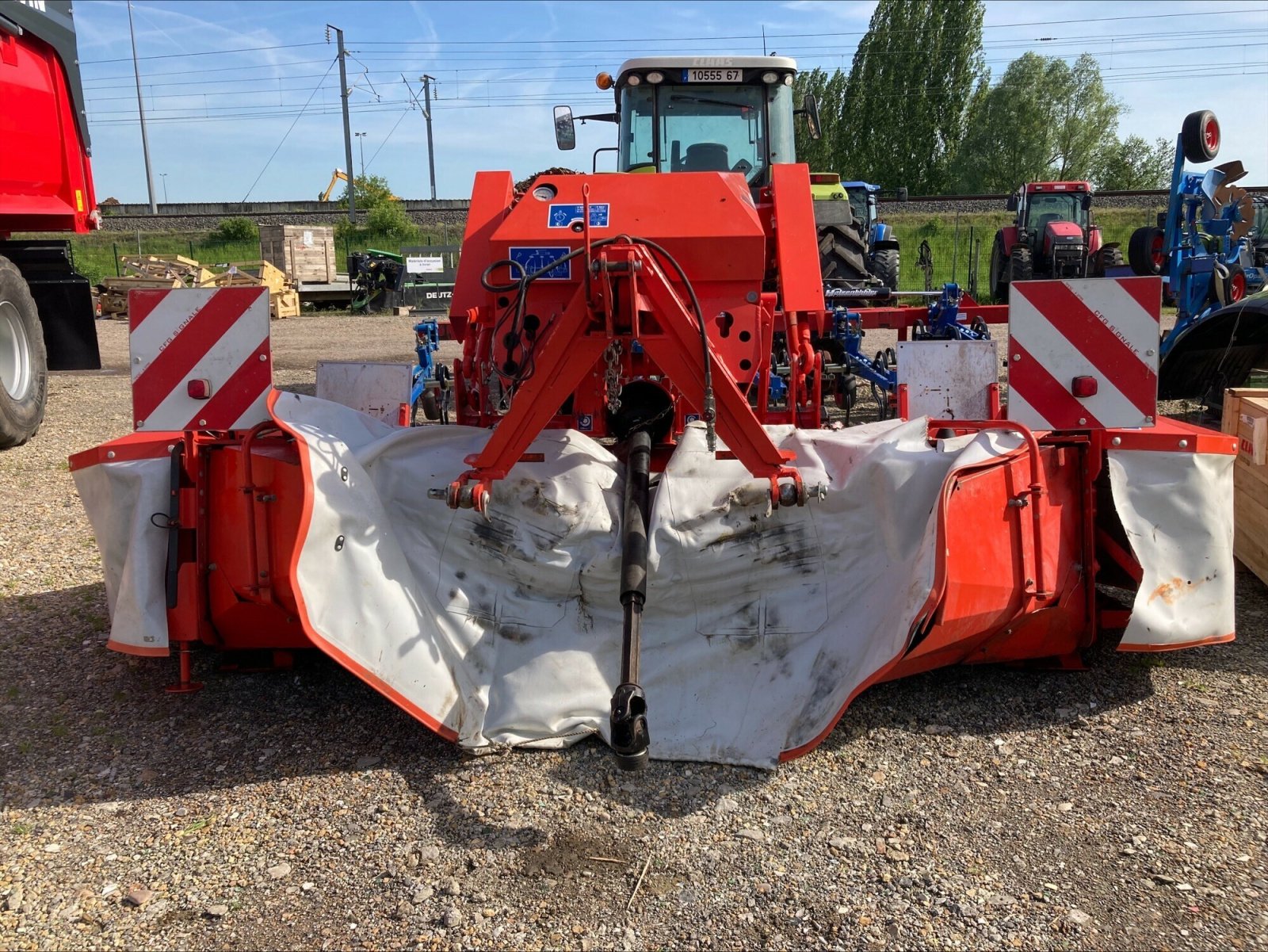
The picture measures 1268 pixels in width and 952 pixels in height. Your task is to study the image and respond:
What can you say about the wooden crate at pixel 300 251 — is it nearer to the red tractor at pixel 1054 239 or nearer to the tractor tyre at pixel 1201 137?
the red tractor at pixel 1054 239

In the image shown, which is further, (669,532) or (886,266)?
(886,266)

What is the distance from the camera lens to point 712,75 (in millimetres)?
6898

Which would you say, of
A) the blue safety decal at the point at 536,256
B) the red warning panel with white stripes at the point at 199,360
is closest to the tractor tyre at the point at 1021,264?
the blue safety decal at the point at 536,256

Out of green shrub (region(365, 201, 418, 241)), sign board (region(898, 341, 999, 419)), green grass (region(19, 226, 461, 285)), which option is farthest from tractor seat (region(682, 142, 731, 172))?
green shrub (region(365, 201, 418, 241))

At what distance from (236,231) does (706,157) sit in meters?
33.9

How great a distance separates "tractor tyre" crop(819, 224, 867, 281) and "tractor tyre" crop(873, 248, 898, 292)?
4169 mm

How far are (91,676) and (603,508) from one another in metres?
1.93

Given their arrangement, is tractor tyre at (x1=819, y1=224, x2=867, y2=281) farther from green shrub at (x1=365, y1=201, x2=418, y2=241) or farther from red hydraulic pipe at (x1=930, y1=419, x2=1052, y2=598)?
green shrub at (x1=365, y1=201, x2=418, y2=241)

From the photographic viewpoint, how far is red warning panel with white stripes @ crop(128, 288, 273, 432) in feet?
11.7

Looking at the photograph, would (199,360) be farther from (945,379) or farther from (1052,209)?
(1052,209)

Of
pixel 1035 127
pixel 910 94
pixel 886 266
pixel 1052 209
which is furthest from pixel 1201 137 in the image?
pixel 1035 127

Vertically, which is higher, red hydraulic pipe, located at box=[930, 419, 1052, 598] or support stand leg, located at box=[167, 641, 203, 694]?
red hydraulic pipe, located at box=[930, 419, 1052, 598]

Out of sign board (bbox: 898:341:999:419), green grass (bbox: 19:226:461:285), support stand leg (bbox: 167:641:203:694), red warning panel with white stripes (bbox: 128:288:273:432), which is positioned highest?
green grass (bbox: 19:226:461:285)

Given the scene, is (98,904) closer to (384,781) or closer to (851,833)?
(384,781)
